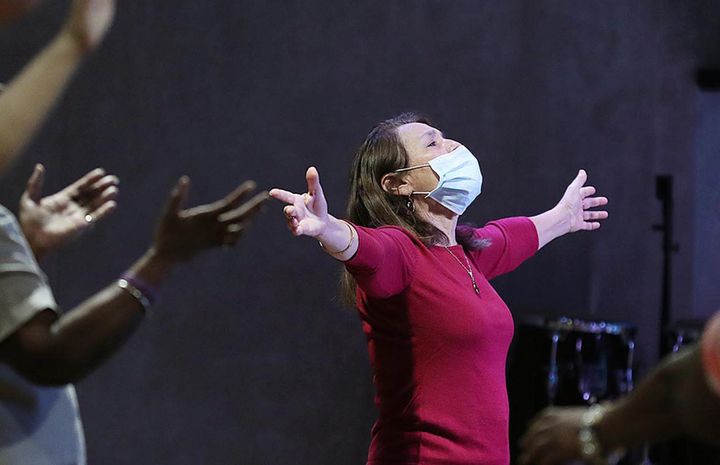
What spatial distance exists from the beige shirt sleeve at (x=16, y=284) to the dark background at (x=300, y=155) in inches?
92.7

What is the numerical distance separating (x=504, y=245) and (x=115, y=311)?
1.57 m

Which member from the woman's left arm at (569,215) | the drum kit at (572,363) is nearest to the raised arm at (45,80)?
the woman's left arm at (569,215)

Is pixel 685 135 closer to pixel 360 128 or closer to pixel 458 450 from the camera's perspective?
pixel 360 128

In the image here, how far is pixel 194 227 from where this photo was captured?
1.38 metres

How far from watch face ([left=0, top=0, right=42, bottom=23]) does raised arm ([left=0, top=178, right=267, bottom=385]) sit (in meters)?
0.30

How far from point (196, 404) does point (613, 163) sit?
224 cm

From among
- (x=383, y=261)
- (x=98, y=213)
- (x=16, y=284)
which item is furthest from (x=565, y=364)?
(x=16, y=284)

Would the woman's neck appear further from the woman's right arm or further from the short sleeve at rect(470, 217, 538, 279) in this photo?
the woman's right arm

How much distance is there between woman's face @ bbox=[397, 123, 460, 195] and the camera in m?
2.56

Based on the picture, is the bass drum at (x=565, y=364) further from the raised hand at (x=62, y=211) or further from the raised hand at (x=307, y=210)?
the raised hand at (x=62, y=211)

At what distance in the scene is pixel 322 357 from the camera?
13.3 feet

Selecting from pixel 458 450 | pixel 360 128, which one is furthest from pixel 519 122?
pixel 458 450

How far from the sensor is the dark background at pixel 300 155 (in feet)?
12.4

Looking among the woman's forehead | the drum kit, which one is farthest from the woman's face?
the drum kit
